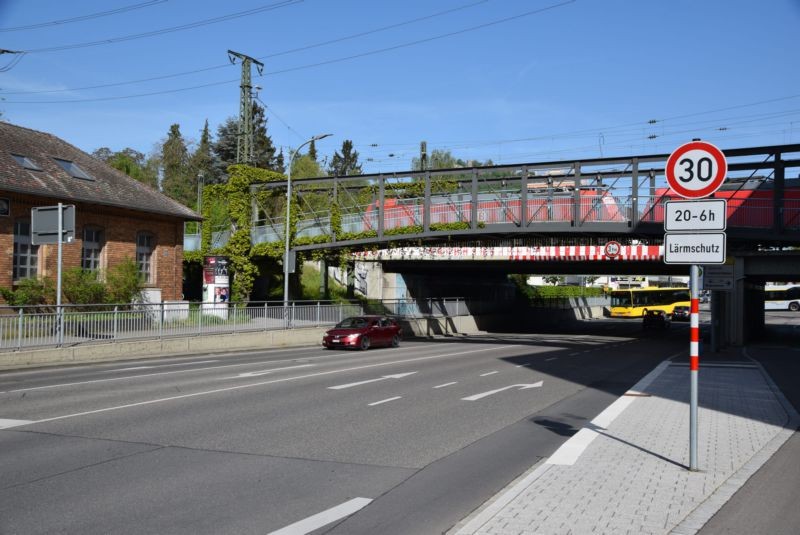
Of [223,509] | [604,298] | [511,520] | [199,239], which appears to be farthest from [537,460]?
[604,298]

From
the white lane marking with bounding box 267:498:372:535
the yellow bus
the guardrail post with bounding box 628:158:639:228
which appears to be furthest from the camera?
the yellow bus

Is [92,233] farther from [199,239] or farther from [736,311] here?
[736,311]

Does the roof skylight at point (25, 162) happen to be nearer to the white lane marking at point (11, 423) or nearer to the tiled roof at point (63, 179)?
the tiled roof at point (63, 179)

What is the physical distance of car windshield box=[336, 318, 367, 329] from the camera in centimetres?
2915

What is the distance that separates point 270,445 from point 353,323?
20416mm

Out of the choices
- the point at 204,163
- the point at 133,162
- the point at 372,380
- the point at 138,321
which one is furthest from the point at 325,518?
the point at 204,163

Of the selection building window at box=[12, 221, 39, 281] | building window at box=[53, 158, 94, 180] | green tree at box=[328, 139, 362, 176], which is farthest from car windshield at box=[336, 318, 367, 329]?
green tree at box=[328, 139, 362, 176]

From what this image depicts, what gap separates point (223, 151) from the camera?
88.4m

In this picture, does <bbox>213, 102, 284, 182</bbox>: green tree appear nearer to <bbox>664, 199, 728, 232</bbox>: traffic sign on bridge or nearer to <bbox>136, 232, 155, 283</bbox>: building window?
<bbox>136, 232, 155, 283</bbox>: building window

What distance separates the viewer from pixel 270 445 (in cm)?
907

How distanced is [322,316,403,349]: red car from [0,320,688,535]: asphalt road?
31.9 ft

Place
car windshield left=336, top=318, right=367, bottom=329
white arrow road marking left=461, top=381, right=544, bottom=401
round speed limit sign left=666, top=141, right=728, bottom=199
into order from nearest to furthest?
1. round speed limit sign left=666, top=141, right=728, bottom=199
2. white arrow road marking left=461, top=381, right=544, bottom=401
3. car windshield left=336, top=318, right=367, bottom=329

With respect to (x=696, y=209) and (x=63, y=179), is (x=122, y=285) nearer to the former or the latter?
(x=63, y=179)

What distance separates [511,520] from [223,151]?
87261 mm
